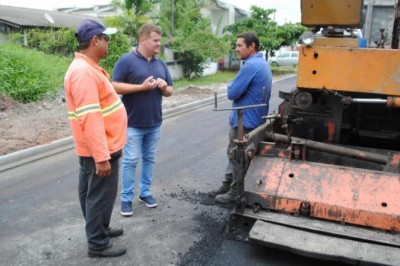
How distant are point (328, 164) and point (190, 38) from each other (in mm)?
15157

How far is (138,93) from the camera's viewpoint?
164 inches

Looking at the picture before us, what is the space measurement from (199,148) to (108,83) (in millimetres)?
3930

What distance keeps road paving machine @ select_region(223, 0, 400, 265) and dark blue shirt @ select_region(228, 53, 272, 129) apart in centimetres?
44

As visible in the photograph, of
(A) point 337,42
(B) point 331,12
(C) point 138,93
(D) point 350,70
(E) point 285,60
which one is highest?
(B) point 331,12

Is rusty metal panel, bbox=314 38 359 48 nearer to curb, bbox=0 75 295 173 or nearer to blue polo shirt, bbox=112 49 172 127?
blue polo shirt, bbox=112 49 172 127

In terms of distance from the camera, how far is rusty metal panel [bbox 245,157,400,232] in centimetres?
324

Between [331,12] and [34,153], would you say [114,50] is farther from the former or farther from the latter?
[331,12]

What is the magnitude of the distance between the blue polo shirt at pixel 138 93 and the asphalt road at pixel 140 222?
0.99 meters

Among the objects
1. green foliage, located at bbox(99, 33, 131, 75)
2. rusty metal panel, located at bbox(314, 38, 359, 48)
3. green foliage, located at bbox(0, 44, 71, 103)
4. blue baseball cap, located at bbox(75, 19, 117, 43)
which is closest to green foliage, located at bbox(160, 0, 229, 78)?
green foliage, located at bbox(99, 33, 131, 75)

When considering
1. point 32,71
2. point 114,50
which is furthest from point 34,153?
point 114,50

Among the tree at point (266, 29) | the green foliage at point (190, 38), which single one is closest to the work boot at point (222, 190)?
the green foliage at point (190, 38)

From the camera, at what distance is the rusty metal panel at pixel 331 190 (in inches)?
127

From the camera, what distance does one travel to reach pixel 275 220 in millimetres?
3385

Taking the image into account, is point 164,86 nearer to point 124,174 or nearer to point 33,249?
point 124,174
